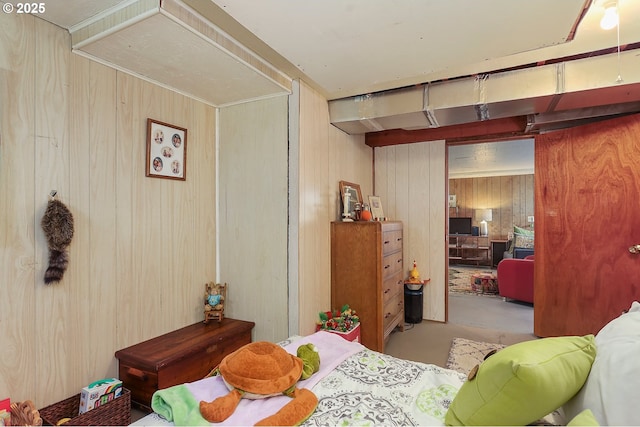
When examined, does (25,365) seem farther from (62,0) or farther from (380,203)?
(380,203)

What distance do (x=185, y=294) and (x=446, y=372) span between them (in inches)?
76.6

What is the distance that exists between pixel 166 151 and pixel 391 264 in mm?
2310

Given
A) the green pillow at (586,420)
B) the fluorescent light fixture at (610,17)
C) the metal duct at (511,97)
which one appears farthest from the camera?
the metal duct at (511,97)

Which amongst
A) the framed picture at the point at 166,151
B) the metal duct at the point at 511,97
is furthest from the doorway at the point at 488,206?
the framed picture at the point at 166,151

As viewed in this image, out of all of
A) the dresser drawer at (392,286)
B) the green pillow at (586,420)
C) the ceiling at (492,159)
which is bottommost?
the dresser drawer at (392,286)

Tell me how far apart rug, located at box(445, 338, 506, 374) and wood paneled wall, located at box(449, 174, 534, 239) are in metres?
5.65

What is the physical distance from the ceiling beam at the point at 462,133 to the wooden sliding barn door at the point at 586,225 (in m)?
0.30

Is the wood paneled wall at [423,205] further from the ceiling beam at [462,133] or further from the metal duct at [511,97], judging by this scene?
the metal duct at [511,97]

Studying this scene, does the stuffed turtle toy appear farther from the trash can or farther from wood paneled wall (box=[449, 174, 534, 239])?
wood paneled wall (box=[449, 174, 534, 239])

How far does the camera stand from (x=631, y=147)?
2.63 m

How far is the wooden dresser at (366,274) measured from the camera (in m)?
2.88

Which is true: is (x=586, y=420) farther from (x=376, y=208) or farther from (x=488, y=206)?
(x=488, y=206)

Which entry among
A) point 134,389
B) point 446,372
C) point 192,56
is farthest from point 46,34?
point 446,372

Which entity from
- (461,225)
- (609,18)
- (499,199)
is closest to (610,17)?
(609,18)
